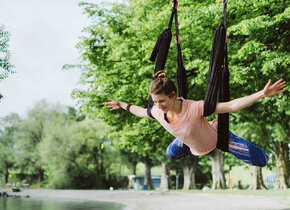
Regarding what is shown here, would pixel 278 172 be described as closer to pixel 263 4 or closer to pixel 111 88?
pixel 111 88

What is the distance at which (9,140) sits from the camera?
2056 inches

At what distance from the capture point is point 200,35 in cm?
1266

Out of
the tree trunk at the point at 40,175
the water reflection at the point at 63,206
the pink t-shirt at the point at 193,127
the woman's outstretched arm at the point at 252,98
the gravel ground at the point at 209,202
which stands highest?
the woman's outstretched arm at the point at 252,98

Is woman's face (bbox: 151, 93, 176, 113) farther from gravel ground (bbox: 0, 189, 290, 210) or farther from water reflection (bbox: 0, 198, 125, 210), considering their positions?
water reflection (bbox: 0, 198, 125, 210)

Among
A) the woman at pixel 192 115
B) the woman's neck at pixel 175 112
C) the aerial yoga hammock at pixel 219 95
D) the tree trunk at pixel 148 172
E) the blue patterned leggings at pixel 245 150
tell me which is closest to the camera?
the woman at pixel 192 115

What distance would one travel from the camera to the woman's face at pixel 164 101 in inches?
157

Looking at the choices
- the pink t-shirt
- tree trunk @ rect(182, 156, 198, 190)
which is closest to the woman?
the pink t-shirt

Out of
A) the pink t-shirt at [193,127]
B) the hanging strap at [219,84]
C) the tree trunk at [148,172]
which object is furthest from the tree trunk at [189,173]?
the pink t-shirt at [193,127]

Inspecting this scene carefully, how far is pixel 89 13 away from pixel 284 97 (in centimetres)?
956

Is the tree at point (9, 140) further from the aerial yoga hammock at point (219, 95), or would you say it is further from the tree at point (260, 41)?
the aerial yoga hammock at point (219, 95)

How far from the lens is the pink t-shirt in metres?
4.21

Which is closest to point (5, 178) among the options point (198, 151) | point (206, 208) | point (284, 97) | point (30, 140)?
point (30, 140)

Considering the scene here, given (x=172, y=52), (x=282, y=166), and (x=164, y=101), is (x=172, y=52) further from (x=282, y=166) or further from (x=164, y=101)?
(x=282, y=166)

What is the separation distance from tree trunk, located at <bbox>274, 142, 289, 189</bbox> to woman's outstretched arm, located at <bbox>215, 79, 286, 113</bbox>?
75.4 feet
